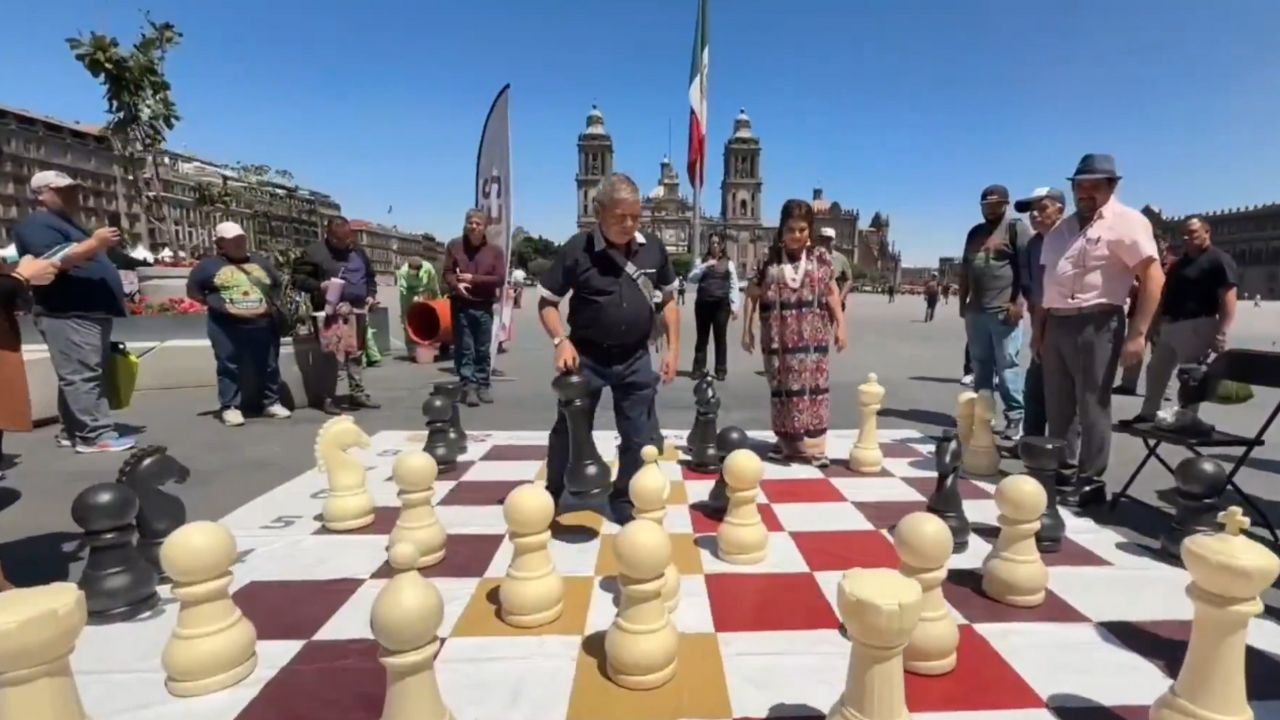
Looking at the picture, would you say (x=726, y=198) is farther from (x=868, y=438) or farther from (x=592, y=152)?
(x=868, y=438)

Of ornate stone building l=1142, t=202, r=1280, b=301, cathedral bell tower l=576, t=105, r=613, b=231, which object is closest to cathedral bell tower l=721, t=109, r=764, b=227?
cathedral bell tower l=576, t=105, r=613, b=231

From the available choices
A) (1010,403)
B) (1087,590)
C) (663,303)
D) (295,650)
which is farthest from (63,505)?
(1010,403)

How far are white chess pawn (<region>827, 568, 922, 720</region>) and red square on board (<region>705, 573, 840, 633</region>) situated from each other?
1.79 ft

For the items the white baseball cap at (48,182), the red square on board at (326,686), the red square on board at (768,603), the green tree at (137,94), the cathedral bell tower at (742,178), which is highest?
the cathedral bell tower at (742,178)

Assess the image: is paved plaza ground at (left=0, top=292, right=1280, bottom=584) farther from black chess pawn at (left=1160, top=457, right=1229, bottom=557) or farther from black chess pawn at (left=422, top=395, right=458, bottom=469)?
black chess pawn at (left=422, top=395, right=458, bottom=469)

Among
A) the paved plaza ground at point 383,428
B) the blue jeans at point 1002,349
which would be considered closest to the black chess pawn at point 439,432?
the paved plaza ground at point 383,428

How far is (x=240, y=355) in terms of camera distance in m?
4.46

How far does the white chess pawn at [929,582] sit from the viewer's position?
4.92ft

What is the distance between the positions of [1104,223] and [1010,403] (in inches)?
71.6

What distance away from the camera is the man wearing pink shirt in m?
2.64

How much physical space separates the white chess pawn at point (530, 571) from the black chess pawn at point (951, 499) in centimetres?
141

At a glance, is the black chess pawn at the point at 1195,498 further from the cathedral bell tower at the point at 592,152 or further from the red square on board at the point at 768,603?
the cathedral bell tower at the point at 592,152

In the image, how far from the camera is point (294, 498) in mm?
2908

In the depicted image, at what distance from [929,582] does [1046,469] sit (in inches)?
41.3
